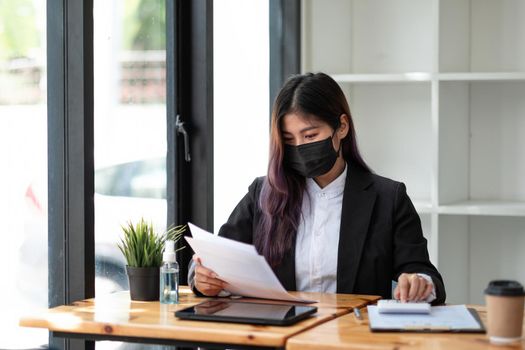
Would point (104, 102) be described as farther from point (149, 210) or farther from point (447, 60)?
point (447, 60)

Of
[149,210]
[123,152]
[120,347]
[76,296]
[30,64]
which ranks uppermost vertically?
[30,64]

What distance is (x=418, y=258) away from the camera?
261 cm

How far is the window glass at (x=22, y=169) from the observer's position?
2342 millimetres

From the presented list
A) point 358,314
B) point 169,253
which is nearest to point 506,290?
point 358,314

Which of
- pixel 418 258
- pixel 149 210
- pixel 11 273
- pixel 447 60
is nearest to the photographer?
pixel 11 273

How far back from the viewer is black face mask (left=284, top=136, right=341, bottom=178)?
2607 millimetres

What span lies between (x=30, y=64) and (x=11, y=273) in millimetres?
548

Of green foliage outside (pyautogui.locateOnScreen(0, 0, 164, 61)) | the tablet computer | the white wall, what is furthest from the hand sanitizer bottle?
the white wall

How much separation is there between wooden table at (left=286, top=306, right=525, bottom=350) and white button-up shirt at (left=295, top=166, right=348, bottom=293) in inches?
26.5

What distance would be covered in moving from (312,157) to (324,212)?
0.20 meters

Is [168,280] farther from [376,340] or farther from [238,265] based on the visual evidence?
[376,340]

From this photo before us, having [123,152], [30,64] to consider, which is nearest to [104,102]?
[123,152]

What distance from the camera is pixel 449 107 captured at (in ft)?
12.8

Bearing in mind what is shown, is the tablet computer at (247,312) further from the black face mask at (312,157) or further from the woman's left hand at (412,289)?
the black face mask at (312,157)
